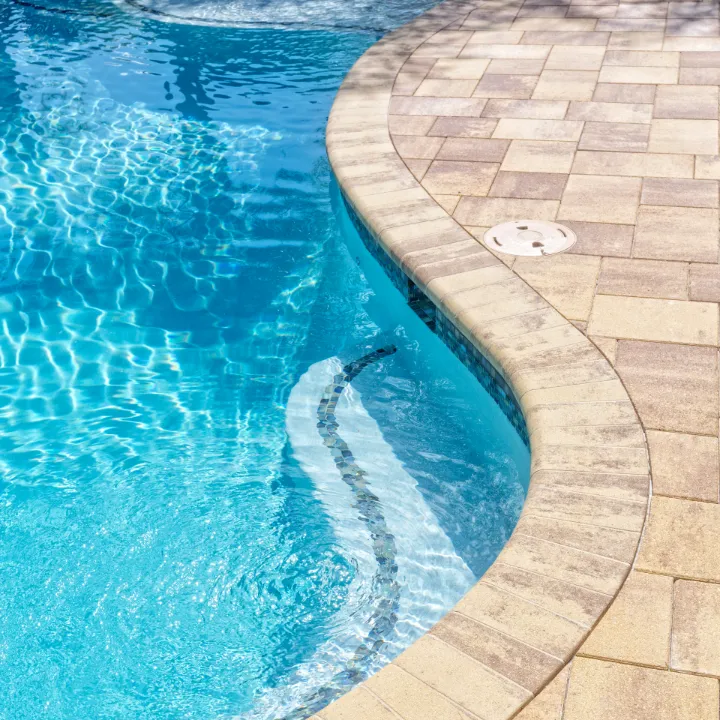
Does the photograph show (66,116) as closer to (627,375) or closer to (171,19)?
(171,19)

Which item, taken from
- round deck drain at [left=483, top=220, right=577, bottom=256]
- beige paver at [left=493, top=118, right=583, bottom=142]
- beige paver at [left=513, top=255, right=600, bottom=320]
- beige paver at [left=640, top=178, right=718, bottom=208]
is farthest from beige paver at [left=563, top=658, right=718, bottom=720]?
beige paver at [left=493, top=118, right=583, bottom=142]

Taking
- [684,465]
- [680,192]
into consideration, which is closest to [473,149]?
[680,192]

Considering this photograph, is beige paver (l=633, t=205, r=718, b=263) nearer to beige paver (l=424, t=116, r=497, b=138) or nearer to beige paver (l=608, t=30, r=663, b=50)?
beige paver (l=424, t=116, r=497, b=138)

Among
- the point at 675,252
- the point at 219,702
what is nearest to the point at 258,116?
the point at 675,252

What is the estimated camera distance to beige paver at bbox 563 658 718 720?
103 inches

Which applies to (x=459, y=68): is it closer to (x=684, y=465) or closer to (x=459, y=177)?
(x=459, y=177)

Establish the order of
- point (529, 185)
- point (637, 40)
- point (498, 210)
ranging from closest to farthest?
1. point (498, 210)
2. point (529, 185)
3. point (637, 40)

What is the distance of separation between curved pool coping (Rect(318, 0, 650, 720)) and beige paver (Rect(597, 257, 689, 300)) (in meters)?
0.44

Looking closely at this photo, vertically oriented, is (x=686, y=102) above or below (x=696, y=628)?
above

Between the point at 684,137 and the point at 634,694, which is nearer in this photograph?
the point at 634,694

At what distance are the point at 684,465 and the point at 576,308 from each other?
1238mm

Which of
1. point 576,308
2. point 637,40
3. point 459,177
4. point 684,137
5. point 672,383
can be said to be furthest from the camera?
point 637,40

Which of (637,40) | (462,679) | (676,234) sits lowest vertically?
(462,679)

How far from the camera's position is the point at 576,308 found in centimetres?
456
